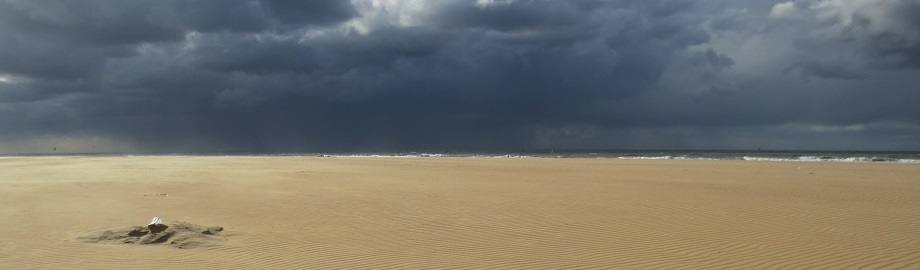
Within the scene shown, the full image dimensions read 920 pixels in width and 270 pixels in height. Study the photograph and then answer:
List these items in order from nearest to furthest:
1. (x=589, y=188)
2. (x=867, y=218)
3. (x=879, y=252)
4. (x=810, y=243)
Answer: (x=879, y=252)
(x=810, y=243)
(x=867, y=218)
(x=589, y=188)

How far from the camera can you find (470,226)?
10906 mm

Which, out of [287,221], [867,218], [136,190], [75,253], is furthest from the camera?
[136,190]

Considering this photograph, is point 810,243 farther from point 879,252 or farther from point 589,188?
point 589,188

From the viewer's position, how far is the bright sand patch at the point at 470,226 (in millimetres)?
7910

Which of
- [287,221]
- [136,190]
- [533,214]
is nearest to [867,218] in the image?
[533,214]

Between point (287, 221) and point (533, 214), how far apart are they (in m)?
5.22

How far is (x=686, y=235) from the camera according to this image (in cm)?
998

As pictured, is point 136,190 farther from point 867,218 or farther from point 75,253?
point 867,218

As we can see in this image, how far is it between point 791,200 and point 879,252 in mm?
7596

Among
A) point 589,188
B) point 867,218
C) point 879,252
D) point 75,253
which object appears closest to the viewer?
point 75,253

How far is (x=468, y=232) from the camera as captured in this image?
10.3 metres

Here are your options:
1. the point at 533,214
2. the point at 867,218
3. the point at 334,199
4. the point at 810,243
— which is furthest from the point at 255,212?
the point at 867,218

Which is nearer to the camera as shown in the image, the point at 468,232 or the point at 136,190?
the point at 468,232

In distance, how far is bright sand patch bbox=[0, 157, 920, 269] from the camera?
791cm
